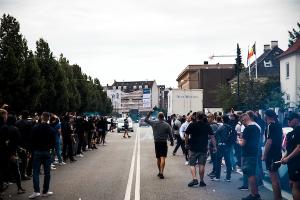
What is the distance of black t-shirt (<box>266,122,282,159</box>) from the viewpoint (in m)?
9.41

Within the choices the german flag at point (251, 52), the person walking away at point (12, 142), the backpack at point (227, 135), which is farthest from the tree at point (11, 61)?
the person walking away at point (12, 142)

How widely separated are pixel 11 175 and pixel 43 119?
185 cm

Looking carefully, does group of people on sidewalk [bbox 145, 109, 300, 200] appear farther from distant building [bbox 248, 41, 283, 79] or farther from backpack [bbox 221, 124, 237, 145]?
distant building [bbox 248, 41, 283, 79]

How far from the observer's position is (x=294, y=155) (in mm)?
7621

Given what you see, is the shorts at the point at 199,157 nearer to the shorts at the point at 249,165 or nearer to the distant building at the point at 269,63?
the shorts at the point at 249,165

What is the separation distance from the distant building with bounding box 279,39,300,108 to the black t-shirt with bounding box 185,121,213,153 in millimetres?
38144

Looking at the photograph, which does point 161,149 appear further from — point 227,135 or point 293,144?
point 293,144

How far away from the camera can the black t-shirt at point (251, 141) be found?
401 inches

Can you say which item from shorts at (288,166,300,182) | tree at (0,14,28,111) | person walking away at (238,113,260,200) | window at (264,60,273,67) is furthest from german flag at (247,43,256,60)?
window at (264,60,273,67)

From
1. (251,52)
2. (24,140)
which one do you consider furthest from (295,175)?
(251,52)

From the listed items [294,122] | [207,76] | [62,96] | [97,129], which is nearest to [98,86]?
[207,76]

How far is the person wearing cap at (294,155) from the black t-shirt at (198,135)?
14.8ft

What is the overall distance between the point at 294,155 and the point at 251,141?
2578 millimetres

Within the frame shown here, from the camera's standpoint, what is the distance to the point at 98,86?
354 feet
